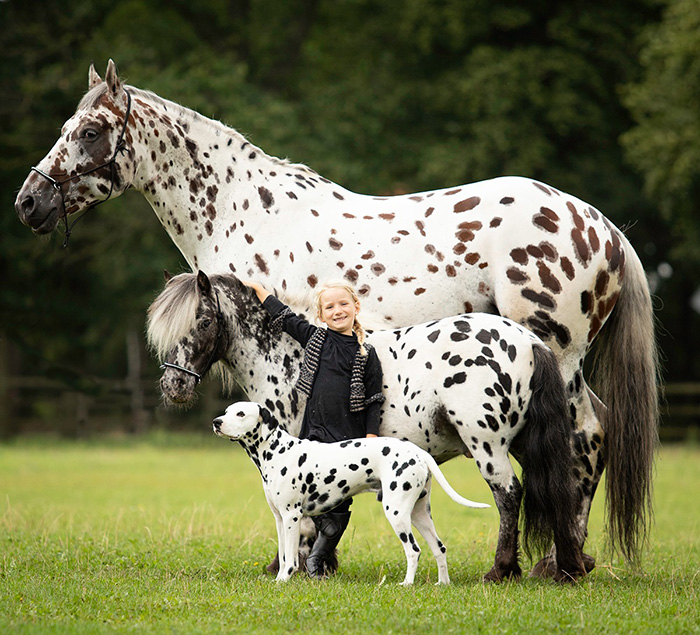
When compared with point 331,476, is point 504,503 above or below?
below

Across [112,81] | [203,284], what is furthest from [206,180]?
[203,284]

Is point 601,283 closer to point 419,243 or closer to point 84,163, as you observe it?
point 419,243

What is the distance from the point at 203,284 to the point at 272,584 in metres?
1.89

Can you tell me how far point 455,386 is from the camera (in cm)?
558

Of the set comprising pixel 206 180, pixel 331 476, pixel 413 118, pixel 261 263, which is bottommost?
pixel 331 476

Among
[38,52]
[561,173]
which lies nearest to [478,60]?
[561,173]

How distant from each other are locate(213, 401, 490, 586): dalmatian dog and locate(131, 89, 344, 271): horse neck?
1645 mm

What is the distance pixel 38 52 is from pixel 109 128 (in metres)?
17.2

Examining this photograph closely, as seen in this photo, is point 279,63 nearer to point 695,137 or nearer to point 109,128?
point 695,137

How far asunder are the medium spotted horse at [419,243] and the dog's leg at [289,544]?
5.22ft

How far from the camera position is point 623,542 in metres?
6.14

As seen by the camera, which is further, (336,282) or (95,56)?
(95,56)

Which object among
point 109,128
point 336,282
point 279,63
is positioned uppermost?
point 279,63

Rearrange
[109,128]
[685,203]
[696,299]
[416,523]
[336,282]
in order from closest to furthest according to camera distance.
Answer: [416,523], [336,282], [109,128], [685,203], [696,299]
